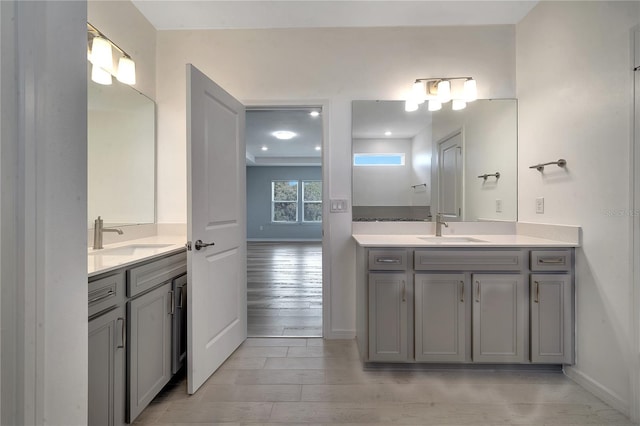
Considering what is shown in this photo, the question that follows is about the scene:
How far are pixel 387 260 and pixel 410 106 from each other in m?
1.39

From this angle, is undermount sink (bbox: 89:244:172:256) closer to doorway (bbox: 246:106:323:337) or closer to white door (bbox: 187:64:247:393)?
white door (bbox: 187:64:247:393)

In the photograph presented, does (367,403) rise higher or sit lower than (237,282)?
lower

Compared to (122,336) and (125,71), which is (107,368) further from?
(125,71)

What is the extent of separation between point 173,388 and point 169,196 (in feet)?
4.81

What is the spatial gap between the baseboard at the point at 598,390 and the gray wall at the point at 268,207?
7.79 metres

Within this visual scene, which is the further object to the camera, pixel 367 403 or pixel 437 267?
pixel 437 267

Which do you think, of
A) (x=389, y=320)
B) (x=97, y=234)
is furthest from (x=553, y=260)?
(x=97, y=234)

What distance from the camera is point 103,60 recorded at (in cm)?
180

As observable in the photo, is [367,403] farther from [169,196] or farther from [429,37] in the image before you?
[429,37]

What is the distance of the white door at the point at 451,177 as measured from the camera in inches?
103

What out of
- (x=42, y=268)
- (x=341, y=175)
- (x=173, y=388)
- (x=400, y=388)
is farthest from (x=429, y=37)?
(x=173, y=388)

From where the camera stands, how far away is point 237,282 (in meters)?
2.36

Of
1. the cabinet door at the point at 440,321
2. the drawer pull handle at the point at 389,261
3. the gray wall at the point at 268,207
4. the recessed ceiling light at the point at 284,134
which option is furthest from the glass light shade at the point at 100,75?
the gray wall at the point at 268,207

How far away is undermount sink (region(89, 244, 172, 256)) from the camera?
1723 millimetres
